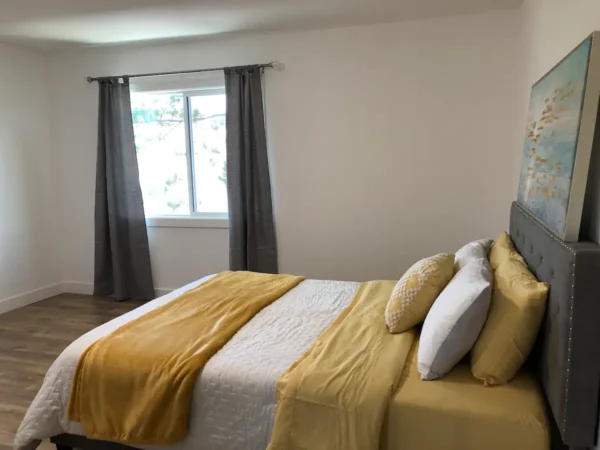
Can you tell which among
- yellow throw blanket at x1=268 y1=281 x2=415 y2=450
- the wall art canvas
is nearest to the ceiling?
the wall art canvas

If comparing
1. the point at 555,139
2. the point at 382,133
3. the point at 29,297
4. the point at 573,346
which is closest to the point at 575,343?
the point at 573,346

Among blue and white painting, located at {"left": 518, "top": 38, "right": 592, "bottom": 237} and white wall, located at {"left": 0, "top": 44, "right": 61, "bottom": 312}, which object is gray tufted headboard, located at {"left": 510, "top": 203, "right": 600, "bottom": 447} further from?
white wall, located at {"left": 0, "top": 44, "right": 61, "bottom": 312}

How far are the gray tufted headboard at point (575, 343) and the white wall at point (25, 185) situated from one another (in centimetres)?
458

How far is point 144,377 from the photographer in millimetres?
2000

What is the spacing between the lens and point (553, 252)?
166 cm

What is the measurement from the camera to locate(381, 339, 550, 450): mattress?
1561 mm

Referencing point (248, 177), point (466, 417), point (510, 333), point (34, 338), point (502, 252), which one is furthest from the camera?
point (248, 177)

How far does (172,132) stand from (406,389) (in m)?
3.68

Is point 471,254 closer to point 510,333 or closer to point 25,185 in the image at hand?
point 510,333

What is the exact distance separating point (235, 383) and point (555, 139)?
153 cm

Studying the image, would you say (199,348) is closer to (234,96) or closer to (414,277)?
(414,277)

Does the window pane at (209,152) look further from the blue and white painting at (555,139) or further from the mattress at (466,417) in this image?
the mattress at (466,417)

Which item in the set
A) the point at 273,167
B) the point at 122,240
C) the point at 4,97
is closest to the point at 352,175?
the point at 273,167

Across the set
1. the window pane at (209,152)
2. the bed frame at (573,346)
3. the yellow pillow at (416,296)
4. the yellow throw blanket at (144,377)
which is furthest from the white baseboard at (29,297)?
the bed frame at (573,346)
